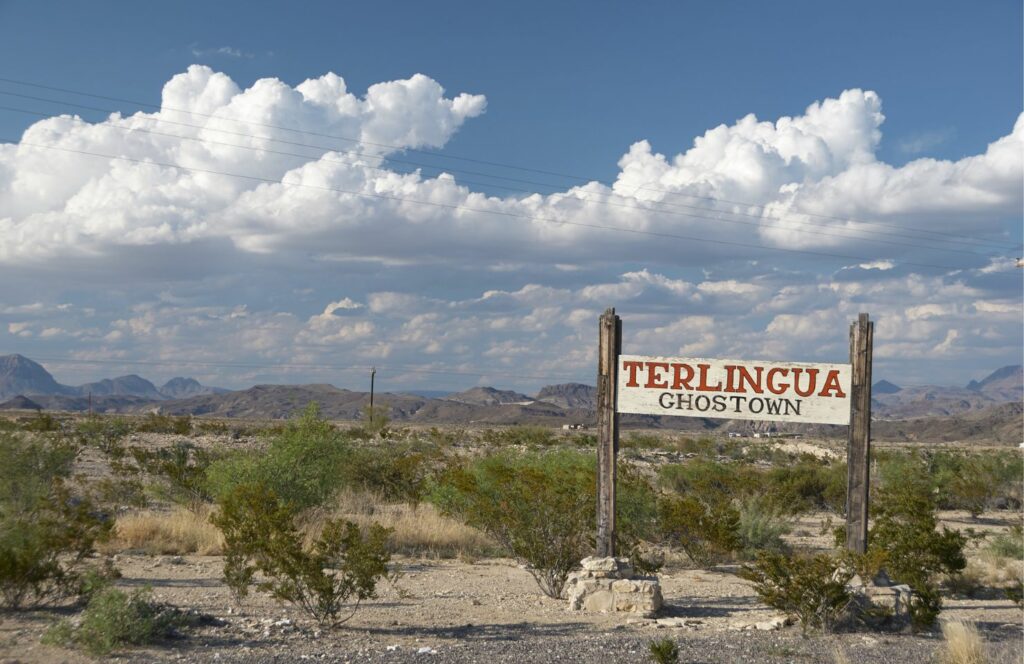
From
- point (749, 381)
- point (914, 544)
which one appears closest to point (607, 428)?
A: point (749, 381)

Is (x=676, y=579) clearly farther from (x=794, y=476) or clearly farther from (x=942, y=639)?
(x=794, y=476)

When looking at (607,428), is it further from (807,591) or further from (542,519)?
(807,591)

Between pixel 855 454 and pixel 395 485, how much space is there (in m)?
14.2

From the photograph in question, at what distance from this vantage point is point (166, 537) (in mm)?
16562

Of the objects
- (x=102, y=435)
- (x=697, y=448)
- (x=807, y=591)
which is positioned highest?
(x=807, y=591)

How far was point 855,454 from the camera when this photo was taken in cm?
1244

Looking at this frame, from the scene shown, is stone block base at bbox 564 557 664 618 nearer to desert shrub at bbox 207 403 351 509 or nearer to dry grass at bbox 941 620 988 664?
dry grass at bbox 941 620 988 664

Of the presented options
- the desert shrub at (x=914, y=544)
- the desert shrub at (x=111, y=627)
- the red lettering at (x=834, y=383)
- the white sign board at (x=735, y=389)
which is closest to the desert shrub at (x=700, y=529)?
the desert shrub at (x=914, y=544)

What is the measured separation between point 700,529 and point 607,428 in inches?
180

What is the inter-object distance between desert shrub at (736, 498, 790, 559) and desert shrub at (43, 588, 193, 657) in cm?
1149

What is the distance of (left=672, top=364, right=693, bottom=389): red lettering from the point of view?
13.0 meters

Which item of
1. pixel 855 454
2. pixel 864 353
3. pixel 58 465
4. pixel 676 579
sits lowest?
pixel 676 579

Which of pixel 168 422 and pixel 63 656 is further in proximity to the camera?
pixel 168 422

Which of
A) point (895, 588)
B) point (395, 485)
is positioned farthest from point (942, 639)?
point (395, 485)
